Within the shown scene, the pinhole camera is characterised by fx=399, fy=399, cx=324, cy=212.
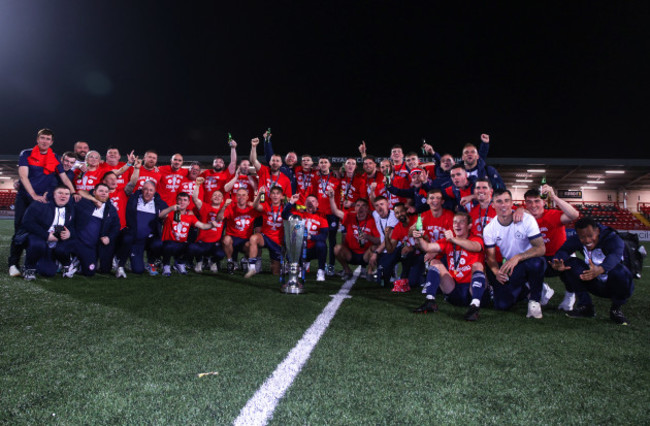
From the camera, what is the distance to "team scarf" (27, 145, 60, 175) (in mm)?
6207

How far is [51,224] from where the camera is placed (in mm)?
5828

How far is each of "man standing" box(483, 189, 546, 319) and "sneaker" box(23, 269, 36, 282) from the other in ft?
19.4

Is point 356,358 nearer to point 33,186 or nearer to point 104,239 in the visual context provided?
point 104,239

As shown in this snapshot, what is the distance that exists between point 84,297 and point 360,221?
4.15 m

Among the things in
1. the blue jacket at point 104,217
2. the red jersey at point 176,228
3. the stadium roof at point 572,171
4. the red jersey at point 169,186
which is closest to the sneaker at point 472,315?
the red jersey at point 176,228

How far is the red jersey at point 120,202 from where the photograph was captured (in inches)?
267

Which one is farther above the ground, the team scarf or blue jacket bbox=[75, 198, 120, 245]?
the team scarf

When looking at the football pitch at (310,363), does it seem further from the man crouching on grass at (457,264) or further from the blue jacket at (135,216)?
the blue jacket at (135,216)

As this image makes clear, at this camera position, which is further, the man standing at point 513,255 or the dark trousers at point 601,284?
the man standing at point 513,255

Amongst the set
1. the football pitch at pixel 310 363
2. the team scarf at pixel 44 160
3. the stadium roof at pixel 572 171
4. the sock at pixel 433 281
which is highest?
the stadium roof at pixel 572 171

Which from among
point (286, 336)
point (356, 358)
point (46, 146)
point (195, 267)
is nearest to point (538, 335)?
point (356, 358)

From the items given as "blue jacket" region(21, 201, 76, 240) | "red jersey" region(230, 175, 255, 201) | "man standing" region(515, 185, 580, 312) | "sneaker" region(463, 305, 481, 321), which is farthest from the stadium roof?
"sneaker" region(463, 305, 481, 321)

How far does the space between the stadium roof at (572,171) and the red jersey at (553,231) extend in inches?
805

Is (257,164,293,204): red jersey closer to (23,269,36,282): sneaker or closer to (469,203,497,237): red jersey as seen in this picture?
(469,203,497,237): red jersey
